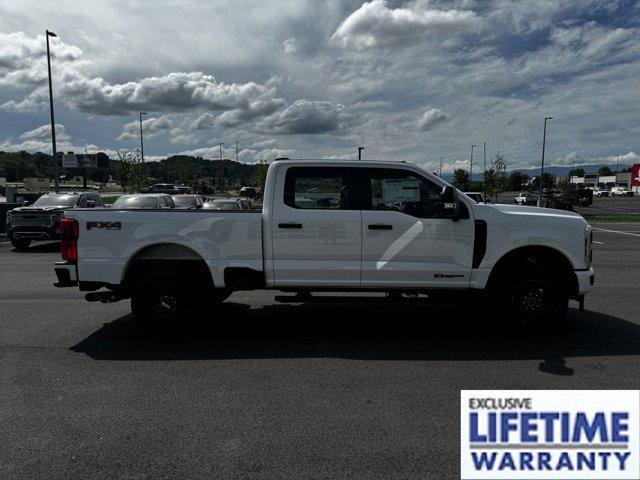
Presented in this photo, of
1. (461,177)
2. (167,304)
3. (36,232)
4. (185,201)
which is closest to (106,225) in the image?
(167,304)

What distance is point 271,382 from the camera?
166 inches

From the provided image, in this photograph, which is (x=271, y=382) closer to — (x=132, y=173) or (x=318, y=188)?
(x=318, y=188)

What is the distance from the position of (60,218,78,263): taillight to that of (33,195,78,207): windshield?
412 inches

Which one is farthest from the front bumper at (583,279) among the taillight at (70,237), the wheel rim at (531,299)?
the taillight at (70,237)

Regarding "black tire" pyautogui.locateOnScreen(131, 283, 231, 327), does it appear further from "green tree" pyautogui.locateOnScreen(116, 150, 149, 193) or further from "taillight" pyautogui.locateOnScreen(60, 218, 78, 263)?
"green tree" pyautogui.locateOnScreen(116, 150, 149, 193)

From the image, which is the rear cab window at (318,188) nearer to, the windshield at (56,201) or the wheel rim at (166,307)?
the wheel rim at (166,307)

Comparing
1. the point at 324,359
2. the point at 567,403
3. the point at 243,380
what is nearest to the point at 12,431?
the point at 243,380

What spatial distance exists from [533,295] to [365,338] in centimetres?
205

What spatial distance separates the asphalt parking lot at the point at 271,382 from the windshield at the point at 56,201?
840 centimetres

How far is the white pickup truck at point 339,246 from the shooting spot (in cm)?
531

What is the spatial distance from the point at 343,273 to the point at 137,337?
8.54 feet

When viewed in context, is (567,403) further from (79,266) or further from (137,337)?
(79,266)

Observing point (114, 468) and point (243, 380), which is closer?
point (114, 468)

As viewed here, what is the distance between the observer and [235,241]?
17.5 ft
